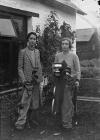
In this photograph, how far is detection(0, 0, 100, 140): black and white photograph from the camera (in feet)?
21.8

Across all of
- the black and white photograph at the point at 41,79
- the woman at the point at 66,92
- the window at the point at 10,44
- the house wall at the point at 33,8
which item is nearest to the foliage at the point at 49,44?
the black and white photograph at the point at 41,79

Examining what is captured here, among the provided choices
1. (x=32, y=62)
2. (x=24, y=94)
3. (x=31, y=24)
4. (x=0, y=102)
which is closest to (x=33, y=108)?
(x=24, y=94)

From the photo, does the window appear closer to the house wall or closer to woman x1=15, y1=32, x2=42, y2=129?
the house wall

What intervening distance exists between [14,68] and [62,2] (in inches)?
138

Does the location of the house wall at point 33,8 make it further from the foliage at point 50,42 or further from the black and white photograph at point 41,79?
the foliage at point 50,42

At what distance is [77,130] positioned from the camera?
22.2 feet

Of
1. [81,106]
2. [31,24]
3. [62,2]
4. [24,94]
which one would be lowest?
[81,106]

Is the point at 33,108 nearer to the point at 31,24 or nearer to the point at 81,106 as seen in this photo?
the point at 81,106

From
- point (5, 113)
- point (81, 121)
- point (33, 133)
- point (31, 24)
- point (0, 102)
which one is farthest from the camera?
point (31, 24)

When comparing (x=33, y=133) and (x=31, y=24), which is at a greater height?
(x=31, y=24)

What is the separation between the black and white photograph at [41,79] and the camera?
664cm

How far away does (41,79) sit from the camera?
6.85m

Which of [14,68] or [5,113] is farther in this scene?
[14,68]

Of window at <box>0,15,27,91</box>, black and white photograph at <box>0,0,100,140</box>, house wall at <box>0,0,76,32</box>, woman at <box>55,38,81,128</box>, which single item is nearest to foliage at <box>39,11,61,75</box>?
black and white photograph at <box>0,0,100,140</box>
